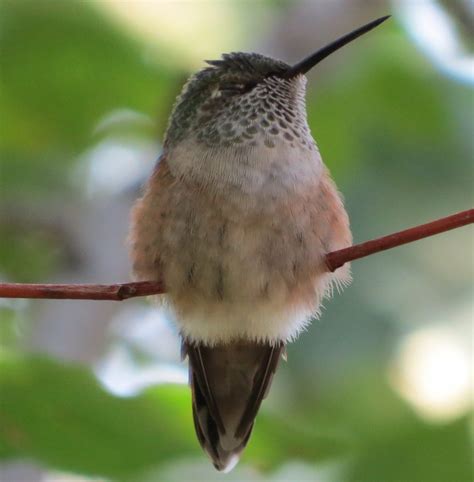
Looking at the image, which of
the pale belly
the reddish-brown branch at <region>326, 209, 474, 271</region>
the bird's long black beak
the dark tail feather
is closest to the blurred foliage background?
the dark tail feather

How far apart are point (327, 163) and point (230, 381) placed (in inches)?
79.4

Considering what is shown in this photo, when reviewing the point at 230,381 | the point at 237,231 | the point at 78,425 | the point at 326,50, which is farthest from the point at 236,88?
the point at 78,425

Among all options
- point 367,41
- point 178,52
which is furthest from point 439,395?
point 178,52

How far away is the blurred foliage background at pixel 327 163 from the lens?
4.50 metres

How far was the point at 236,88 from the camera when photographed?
→ 3510 mm

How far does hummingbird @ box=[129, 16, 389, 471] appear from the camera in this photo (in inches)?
116

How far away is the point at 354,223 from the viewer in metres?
5.45

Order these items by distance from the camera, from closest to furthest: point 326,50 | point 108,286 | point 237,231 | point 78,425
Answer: point 108,286 < point 78,425 < point 237,231 < point 326,50

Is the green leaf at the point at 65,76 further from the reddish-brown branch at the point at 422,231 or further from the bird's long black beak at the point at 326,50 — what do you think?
the reddish-brown branch at the point at 422,231

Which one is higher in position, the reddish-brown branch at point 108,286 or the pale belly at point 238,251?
the reddish-brown branch at point 108,286

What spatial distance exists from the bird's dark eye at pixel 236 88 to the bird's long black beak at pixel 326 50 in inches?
5.1

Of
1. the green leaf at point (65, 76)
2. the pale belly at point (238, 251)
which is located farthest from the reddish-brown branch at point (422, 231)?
the green leaf at point (65, 76)

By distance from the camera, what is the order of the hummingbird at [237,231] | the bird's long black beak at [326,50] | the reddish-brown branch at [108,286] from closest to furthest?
the reddish-brown branch at [108,286], the bird's long black beak at [326,50], the hummingbird at [237,231]

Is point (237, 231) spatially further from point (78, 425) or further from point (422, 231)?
point (422, 231)
